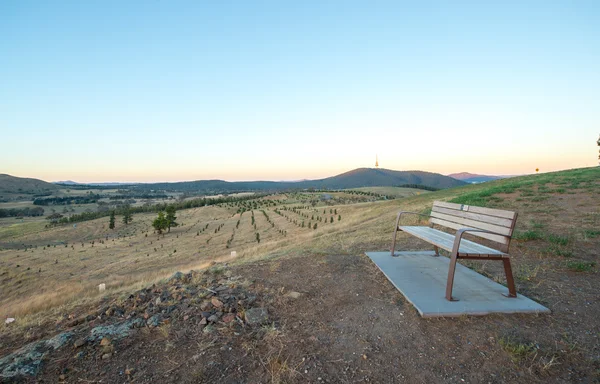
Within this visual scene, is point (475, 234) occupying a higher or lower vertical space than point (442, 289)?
higher

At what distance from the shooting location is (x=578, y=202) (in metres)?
8.12

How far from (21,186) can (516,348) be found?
247 metres

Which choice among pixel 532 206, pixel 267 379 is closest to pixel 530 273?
pixel 267 379

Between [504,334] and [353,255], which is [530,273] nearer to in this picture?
[504,334]

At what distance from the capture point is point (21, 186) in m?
170

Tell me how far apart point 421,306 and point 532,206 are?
7.82 metres

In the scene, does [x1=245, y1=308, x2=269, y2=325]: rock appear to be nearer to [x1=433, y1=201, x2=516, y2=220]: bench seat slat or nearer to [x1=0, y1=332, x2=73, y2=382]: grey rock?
[x1=0, y1=332, x2=73, y2=382]: grey rock

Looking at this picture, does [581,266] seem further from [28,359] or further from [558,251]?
[28,359]

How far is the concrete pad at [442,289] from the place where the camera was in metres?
3.36

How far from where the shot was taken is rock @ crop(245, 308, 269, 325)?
131 inches

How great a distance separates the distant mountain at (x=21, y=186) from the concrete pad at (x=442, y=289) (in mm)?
222085

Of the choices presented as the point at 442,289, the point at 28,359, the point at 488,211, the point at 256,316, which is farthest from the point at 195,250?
the point at 488,211

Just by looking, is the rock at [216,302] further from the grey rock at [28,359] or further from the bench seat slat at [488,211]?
the bench seat slat at [488,211]

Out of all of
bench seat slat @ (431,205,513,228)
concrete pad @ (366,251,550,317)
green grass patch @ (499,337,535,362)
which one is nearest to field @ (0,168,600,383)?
green grass patch @ (499,337,535,362)
